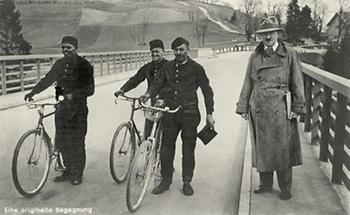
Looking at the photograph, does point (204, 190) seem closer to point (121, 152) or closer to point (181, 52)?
point (121, 152)

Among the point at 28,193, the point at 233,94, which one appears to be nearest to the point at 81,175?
the point at 28,193

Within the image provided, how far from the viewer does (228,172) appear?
5312 mm

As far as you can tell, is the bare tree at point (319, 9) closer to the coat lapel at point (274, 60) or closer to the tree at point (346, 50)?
the tree at point (346, 50)

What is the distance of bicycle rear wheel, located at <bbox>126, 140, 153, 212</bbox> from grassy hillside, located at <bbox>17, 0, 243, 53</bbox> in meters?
9.42

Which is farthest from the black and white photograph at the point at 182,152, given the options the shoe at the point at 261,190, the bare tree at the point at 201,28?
the bare tree at the point at 201,28

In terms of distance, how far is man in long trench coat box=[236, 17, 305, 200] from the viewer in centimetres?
383

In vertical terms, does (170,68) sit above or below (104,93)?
above

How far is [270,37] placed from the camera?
3.82 m

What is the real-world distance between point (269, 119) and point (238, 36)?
331 ft

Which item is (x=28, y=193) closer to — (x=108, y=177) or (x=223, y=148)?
(x=108, y=177)

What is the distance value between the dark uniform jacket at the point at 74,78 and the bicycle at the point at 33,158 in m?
0.24

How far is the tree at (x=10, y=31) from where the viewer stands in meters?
7.35

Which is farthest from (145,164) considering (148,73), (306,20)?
(306,20)

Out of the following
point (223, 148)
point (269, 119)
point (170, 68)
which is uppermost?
point (170, 68)
